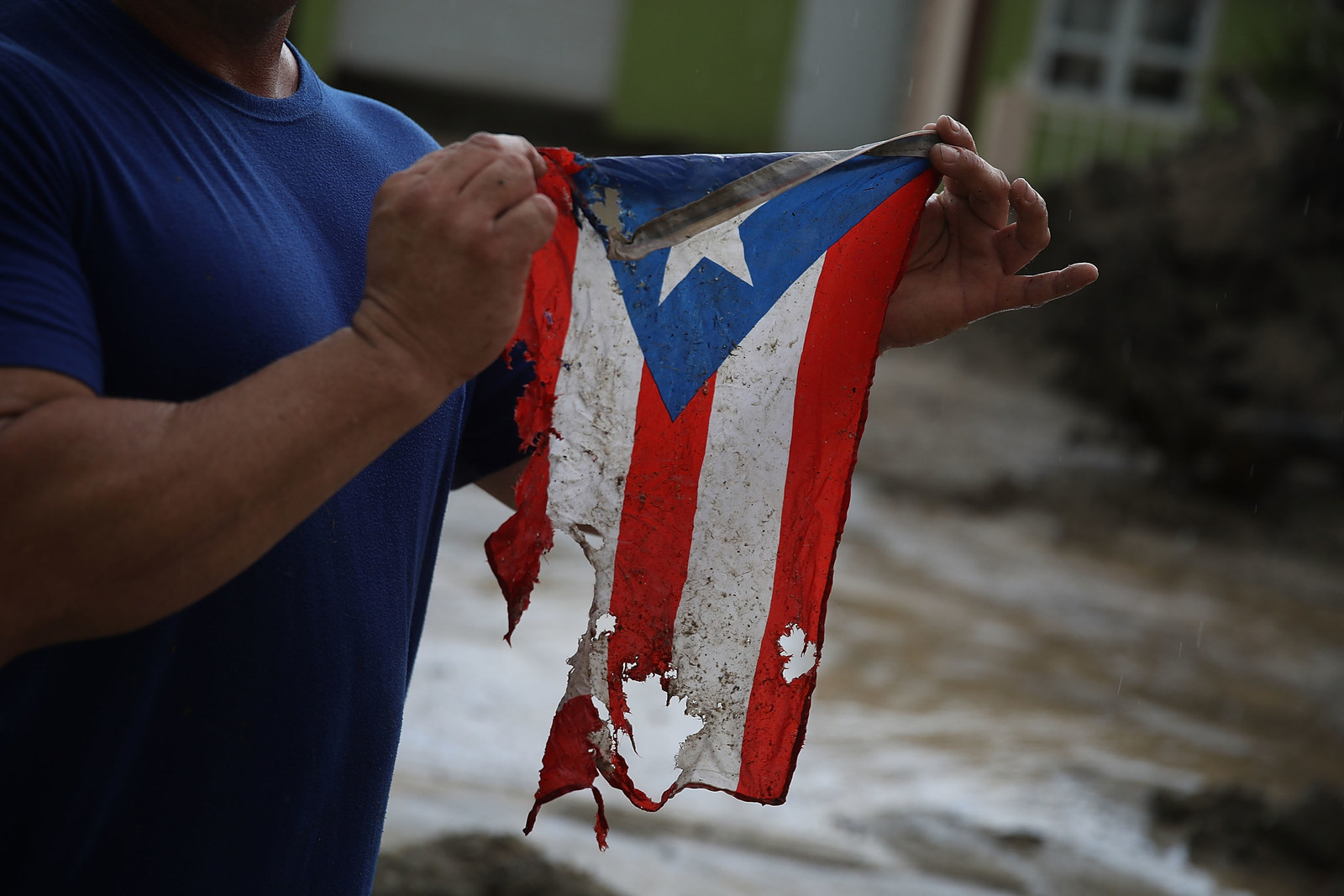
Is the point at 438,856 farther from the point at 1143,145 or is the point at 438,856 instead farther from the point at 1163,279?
the point at 1143,145

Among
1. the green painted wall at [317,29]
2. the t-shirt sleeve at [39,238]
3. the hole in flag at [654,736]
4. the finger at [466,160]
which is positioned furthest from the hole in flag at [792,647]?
the green painted wall at [317,29]

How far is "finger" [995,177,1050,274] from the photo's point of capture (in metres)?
1.66

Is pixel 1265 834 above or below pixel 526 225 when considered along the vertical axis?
below

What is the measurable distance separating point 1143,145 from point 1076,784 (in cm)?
1290

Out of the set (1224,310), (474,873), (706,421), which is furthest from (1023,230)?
(1224,310)

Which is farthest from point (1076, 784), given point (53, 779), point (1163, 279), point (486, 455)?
point (1163, 279)

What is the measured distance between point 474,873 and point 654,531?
1.86 meters

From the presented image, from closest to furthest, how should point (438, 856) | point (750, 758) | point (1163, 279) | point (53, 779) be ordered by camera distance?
point (53, 779), point (750, 758), point (438, 856), point (1163, 279)

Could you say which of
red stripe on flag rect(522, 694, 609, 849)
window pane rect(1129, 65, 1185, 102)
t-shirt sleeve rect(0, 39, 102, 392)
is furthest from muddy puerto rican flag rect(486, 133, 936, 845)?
window pane rect(1129, 65, 1185, 102)

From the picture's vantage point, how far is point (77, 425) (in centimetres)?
100

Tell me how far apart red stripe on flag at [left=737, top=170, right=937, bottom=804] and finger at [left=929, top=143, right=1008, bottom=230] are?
0.08 m

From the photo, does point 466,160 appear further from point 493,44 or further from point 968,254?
point 493,44

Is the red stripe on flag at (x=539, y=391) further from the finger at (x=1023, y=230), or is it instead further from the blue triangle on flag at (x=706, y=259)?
the finger at (x=1023, y=230)

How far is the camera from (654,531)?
1.72m
